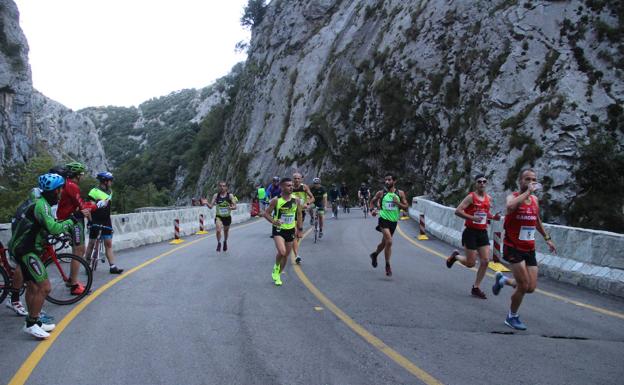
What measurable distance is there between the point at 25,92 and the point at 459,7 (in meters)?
76.0

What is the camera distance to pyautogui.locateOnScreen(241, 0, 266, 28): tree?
277ft

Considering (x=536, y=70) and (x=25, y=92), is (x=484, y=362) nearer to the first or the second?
(x=536, y=70)

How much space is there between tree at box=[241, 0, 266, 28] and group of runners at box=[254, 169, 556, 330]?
76.3 metres

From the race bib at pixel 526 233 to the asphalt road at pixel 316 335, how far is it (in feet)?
3.66

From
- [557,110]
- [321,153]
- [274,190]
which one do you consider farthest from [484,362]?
[321,153]

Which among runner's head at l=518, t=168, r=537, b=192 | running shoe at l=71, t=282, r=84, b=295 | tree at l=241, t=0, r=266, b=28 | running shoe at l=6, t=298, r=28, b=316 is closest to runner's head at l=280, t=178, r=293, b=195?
running shoe at l=71, t=282, r=84, b=295

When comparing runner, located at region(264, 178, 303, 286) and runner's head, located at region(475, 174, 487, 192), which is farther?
runner, located at region(264, 178, 303, 286)

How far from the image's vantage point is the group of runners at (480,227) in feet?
21.8

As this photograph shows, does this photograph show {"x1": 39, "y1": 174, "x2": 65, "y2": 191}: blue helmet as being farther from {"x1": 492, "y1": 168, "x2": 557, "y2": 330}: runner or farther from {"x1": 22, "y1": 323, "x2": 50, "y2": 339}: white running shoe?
{"x1": 492, "y1": 168, "x2": 557, "y2": 330}: runner

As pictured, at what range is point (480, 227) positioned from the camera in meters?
8.98

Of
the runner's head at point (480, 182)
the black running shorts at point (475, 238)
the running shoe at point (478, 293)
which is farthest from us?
the black running shorts at point (475, 238)

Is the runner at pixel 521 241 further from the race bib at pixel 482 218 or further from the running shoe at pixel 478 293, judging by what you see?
the race bib at pixel 482 218

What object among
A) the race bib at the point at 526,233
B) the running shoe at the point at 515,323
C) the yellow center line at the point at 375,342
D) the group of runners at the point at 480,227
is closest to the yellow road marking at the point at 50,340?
the group of runners at the point at 480,227

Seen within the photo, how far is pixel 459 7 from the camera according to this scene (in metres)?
40.7
